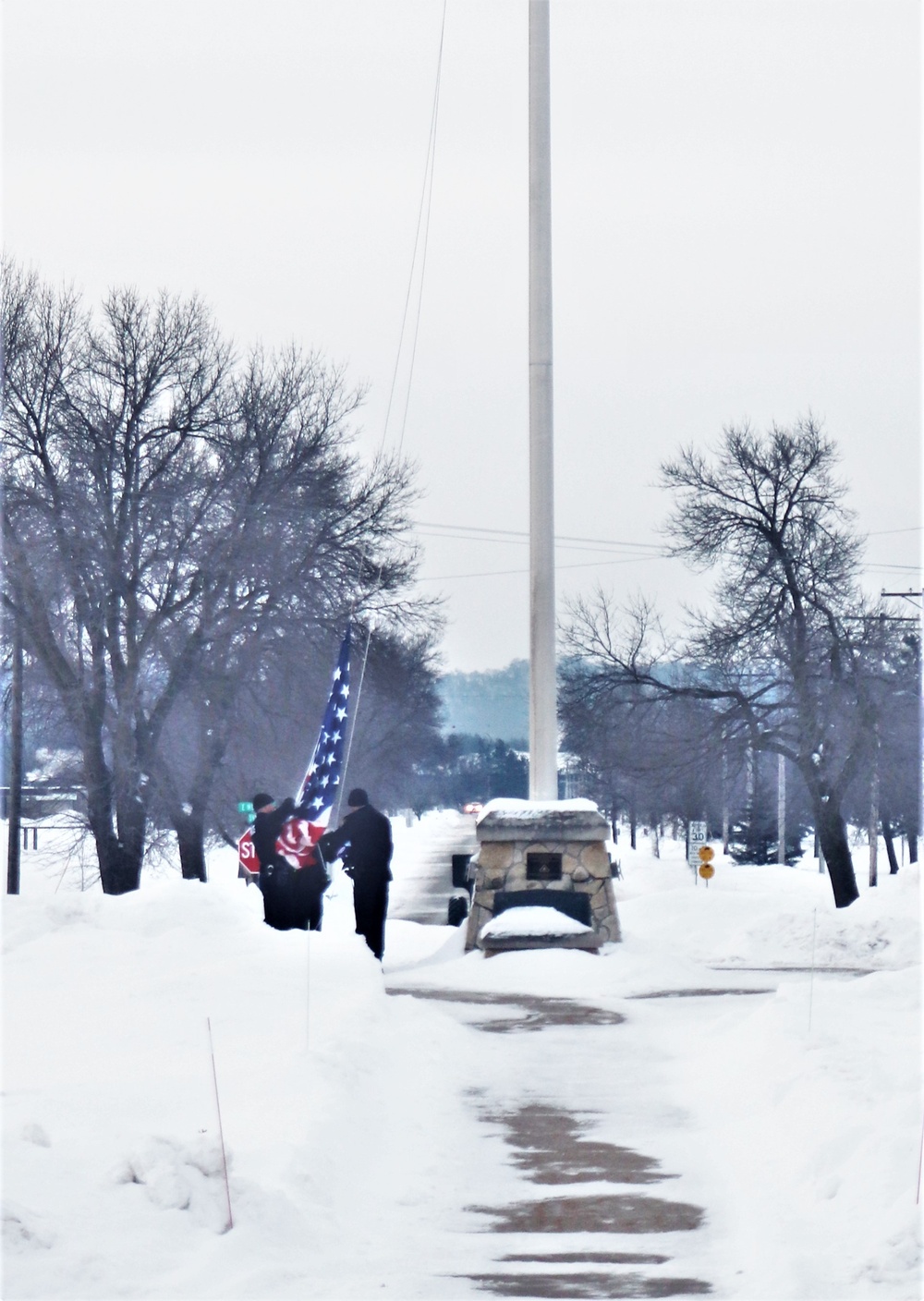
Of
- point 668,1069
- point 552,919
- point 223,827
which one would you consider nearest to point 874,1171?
point 668,1069

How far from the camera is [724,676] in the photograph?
101 feet

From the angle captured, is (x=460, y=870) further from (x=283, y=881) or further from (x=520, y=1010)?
(x=520, y=1010)

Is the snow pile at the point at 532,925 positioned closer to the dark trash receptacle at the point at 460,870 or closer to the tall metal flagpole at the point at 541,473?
the tall metal flagpole at the point at 541,473

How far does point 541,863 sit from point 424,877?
39.7m

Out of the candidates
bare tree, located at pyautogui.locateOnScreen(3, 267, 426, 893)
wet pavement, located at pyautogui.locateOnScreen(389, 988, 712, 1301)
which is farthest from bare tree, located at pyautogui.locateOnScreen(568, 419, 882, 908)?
wet pavement, located at pyautogui.locateOnScreen(389, 988, 712, 1301)

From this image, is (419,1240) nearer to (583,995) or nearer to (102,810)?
(583,995)

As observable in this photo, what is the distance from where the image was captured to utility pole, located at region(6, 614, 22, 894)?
27281 mm

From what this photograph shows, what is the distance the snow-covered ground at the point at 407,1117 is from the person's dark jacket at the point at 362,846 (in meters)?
0.64

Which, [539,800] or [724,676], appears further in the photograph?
[724,676]

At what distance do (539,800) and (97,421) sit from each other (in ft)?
50.1

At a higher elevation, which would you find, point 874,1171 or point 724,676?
point 724,676

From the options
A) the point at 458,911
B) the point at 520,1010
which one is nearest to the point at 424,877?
the point at 458,911

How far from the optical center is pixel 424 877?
5522 cm

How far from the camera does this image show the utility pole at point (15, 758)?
89.5 feet
